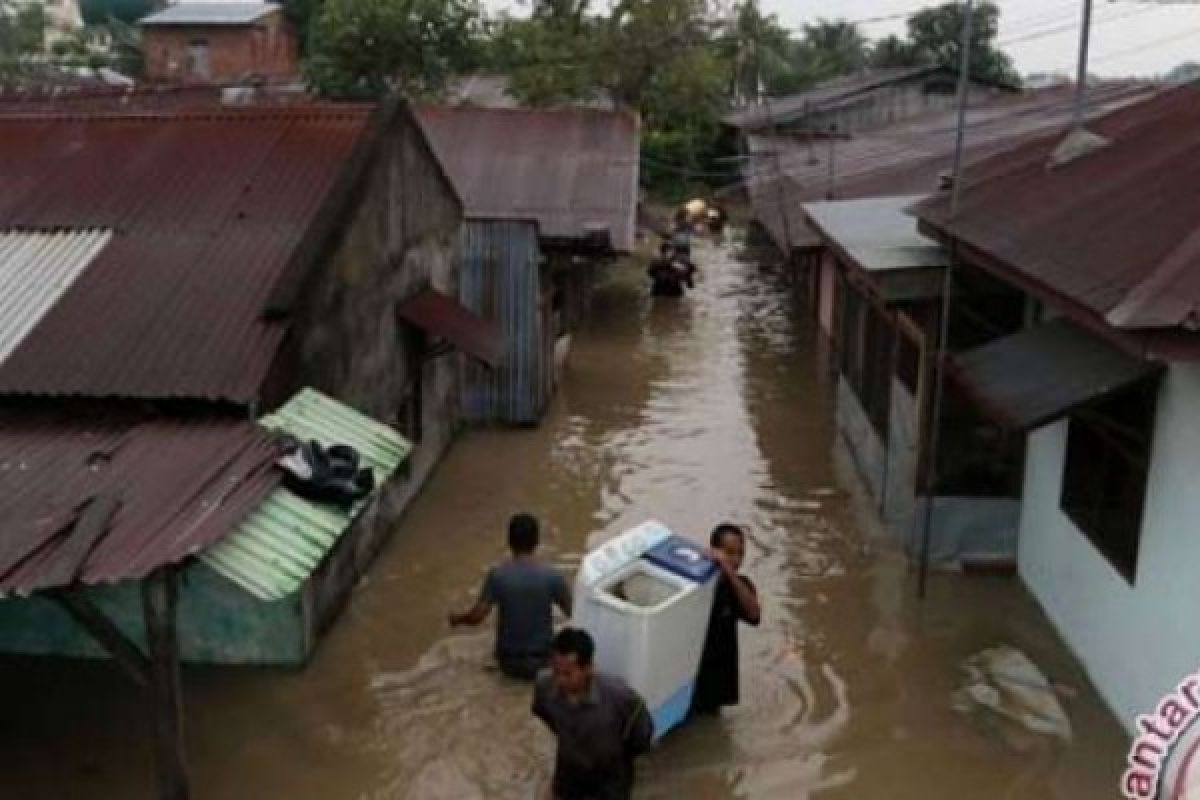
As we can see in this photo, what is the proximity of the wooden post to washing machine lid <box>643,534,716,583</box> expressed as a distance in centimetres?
315

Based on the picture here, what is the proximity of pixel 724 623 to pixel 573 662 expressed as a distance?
227cm

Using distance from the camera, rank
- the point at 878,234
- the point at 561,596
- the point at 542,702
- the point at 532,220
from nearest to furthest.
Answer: the point at 542,702
the point at 561,596
the point at 878,234
the point at 532,220

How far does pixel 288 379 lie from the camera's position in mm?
9000

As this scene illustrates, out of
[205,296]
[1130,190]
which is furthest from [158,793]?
[1130,190]

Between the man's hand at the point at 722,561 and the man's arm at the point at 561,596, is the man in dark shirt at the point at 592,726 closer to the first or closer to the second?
the man's hand at the point at 722,561

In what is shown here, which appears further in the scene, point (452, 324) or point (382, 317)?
point (452, 324)

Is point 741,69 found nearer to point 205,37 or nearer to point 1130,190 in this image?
point 205,37

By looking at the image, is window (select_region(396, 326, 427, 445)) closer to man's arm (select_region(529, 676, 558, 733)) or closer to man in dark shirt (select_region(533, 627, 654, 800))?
man's arm (select_region(529, 676, 558, 733))

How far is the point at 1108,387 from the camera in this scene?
26.0 feet

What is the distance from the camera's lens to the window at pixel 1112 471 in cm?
842

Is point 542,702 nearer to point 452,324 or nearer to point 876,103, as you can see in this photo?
point 452,324

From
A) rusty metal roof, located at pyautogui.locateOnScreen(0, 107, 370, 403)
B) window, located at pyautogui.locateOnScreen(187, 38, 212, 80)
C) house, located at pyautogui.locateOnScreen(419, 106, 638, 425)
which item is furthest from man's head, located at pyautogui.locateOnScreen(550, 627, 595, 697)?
window, located at pyautogui.locateOnScreen(187, 38, 212, 80)

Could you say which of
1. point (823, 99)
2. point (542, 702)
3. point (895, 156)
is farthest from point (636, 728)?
point (823, 99)

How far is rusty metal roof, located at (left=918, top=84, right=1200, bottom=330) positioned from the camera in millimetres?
6785
